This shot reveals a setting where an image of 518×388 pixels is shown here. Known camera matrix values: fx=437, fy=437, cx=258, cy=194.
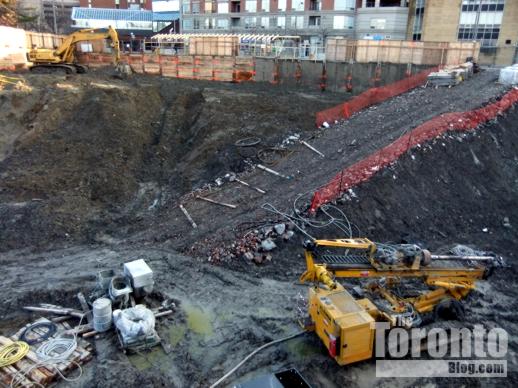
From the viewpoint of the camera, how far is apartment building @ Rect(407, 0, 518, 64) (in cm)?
4828

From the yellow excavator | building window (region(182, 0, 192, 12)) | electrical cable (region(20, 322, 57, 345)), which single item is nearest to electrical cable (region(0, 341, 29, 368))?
electrical cable (region(20, 322, 57, 345))

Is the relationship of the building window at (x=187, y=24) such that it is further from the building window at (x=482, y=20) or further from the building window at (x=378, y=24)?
the building window at (x=482, y=20)

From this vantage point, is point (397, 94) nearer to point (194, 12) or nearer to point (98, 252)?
point (98, 252)

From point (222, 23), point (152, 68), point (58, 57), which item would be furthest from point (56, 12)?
point (58, 57)

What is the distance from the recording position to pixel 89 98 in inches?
1009

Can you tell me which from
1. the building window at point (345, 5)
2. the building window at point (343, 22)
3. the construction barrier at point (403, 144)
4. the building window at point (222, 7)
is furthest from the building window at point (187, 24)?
the construction barrier at point (403, 144)

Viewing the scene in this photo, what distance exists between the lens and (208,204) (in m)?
15.4

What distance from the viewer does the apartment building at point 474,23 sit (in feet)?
158

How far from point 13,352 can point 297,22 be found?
56.7 metres

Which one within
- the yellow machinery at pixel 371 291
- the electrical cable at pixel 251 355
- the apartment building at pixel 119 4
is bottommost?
the electrical cable at pixel 251 355

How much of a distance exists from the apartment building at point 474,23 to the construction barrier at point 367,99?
25.3 m

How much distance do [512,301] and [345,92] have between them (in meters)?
23.0

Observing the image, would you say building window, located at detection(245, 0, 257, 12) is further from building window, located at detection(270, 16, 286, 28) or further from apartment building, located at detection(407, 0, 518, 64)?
apartment building, located at detection(407, 0, 518, 64)

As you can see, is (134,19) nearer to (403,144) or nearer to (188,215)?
(403,144)
